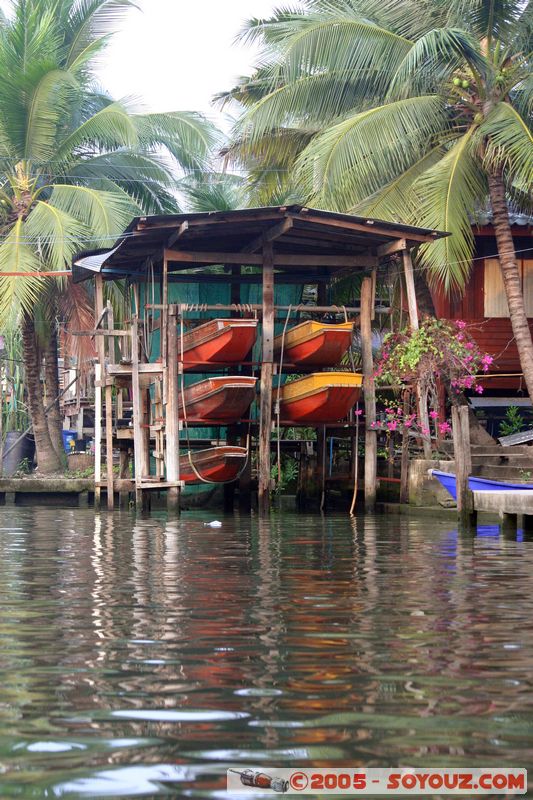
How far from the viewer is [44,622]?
22.8ft

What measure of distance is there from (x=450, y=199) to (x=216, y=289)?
5097 mm

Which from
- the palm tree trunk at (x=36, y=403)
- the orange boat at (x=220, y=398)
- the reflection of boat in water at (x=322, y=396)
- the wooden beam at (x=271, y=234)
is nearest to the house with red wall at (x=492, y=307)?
the wooden beam at (x=271, y=234)

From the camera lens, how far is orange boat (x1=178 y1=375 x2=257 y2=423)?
61.3 feet

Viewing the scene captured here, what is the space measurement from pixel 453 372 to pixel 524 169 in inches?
131

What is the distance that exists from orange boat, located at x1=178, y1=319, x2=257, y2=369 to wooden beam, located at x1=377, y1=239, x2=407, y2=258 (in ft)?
9.15

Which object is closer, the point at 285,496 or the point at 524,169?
the point at 524,169

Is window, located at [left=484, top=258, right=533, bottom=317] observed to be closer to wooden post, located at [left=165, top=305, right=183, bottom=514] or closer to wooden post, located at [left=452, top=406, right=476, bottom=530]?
wooden post, located at [left=165, top=305, right=183, bottom=514]

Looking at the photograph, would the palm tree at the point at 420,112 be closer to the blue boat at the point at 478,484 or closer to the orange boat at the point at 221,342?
the orange boat at the point at 221,342

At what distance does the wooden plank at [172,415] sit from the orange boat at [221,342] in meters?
0.58

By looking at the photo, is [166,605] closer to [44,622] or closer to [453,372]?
[44,622]

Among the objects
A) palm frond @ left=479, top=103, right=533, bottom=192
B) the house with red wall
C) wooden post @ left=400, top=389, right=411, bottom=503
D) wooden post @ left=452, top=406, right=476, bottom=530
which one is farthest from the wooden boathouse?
wooden post @ left=452, top=406, right=476, bottom=530

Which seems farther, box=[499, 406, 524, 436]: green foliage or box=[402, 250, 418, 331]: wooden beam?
box=[499, 406, 524, 436]: green foliage

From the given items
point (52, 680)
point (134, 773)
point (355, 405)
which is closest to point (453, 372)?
point (355, 405)

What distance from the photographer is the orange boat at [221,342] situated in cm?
1850
